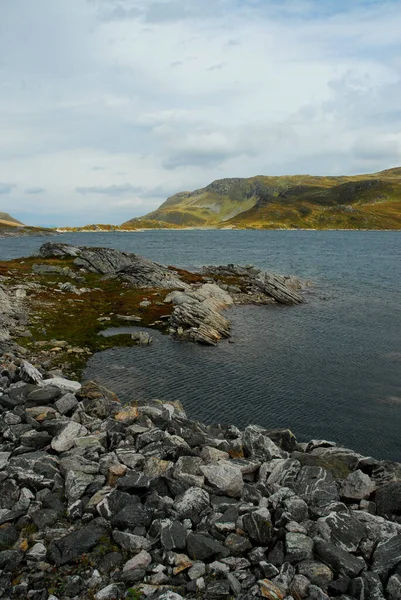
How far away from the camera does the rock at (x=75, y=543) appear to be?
40.6 ft

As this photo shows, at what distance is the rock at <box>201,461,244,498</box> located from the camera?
51.2 feet

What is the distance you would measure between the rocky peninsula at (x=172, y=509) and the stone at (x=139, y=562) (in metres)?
0.03

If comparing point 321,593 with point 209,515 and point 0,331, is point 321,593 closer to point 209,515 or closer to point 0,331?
point 209,515

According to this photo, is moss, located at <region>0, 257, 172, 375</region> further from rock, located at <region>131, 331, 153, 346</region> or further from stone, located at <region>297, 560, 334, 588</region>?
stone, located at <region>297, 560, 334, 588</region>

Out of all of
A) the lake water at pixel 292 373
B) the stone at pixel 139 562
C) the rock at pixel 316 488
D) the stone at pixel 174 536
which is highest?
the stone at pixel 174 536

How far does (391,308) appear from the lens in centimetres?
6538

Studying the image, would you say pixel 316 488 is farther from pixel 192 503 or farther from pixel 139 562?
pixel 139 562

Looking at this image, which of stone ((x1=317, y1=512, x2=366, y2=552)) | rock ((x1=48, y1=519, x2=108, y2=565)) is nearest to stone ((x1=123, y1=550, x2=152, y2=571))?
rock ((x1=48, y1=519, x2=108, y2=565))

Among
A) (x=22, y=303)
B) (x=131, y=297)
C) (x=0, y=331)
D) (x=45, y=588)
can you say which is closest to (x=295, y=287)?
(x=131, y=297)

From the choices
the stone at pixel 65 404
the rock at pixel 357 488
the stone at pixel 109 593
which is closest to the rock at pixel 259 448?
the rock at pixel 357 488

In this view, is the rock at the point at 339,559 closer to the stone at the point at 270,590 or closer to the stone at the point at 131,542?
the stone at the point at 270,590

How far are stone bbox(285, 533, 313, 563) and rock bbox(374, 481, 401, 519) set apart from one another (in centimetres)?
452

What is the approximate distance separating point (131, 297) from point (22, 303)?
16.2 meters

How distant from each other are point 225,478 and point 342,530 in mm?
4326
